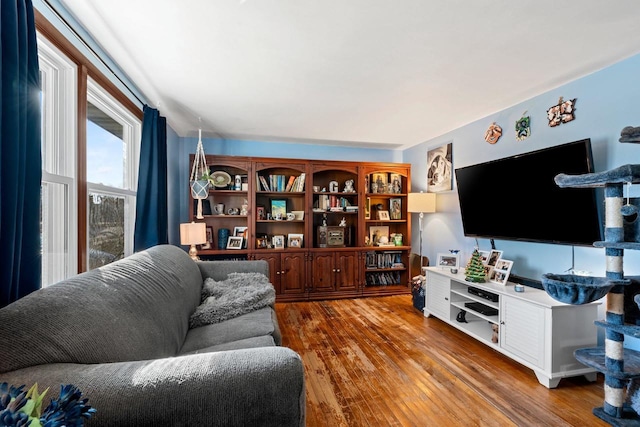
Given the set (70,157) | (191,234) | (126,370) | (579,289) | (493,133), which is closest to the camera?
(126,370)

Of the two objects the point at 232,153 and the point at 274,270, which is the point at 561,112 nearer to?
the point at 274,270

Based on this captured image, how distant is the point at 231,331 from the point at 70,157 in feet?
4.78

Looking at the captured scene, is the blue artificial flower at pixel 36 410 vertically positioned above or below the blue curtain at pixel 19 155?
below

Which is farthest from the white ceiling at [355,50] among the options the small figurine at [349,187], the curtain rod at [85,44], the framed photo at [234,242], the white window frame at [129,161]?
the framed photo at [234,242]

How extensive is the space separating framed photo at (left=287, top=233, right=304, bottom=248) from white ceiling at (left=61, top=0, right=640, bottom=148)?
6.04ft

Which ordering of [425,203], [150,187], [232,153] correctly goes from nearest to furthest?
[150,187], [425,203], [232,153]

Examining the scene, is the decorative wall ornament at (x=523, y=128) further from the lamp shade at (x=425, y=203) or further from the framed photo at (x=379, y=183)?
the framed photo at (x=379, y=183)

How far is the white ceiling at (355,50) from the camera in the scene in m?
1.57

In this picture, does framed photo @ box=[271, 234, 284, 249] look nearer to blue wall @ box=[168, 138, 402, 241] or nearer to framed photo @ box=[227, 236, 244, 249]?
framed photo @ box=[227, 236, 244, 249]

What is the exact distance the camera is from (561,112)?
243 centimetres

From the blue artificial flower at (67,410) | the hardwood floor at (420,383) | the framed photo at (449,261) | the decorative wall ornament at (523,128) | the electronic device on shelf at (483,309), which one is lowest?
the hardwood floor at (420,383)

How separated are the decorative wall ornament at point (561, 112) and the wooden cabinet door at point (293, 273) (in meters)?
3.14

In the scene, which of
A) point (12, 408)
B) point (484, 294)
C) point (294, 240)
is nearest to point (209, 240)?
point (294, 240)

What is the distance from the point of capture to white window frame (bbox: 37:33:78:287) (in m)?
1.61
